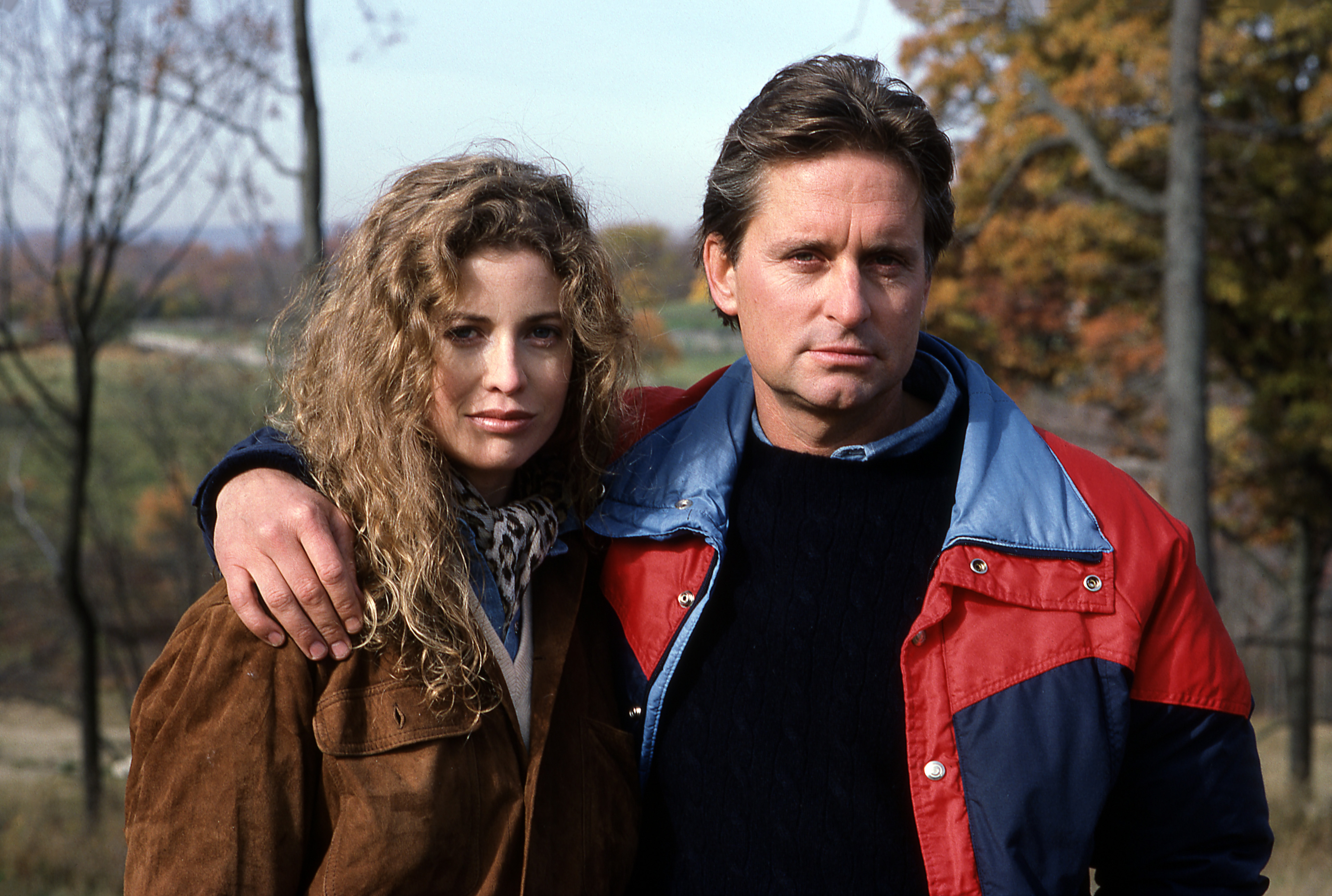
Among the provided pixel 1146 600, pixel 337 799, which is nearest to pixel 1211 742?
pixel 1146 600

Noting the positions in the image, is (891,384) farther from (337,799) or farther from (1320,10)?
(1320,10)

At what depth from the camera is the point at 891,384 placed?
207 cm

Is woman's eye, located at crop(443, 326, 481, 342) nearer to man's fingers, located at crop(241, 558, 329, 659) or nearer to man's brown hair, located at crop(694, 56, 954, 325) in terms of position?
man's fingers, located at crop(241, 558, 329, 659)

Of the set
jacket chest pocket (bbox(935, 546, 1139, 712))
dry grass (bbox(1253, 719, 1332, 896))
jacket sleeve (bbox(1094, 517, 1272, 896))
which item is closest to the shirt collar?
jacket chest pocket (bbox(935, 546, 1139, 712))

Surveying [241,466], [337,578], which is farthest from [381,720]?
[241,466]

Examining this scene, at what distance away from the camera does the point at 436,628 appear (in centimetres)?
175

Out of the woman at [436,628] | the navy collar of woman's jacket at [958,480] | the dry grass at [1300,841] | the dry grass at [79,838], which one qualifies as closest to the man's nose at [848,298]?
the navy collar of woman's jacket at [958,480]

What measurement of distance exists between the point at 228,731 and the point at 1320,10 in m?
9.71

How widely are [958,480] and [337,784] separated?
123cm

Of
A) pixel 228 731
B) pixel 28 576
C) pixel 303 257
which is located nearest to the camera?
pixel 228 731

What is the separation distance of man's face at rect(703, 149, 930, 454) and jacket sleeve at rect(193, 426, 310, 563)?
91 centimetres

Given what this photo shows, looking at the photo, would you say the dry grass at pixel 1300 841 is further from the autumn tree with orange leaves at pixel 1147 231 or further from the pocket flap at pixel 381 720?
the pocket flap at pixel 381 720

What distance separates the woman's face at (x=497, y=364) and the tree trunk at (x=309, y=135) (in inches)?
148

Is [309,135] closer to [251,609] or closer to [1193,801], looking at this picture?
[251,609]
